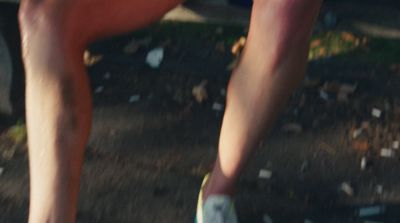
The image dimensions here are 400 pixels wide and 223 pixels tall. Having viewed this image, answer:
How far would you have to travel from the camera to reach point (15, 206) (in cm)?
241

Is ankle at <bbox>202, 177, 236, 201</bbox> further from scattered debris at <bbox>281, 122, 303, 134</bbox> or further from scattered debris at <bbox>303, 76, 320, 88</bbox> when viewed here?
scattered debris at <bbox>303, 76, 320, 88</bbox>

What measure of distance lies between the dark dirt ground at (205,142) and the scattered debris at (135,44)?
0.03m

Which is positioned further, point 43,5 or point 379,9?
point 379,9

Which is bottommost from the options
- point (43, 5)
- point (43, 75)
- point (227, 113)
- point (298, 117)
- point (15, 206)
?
point (15, 206)

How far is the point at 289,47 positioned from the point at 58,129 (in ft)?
2.14

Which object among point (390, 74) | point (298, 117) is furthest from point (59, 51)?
point (390, 74)

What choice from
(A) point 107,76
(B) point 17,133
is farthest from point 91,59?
(B) point 17,133

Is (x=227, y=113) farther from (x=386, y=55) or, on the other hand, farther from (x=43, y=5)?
(x=386, y=55)

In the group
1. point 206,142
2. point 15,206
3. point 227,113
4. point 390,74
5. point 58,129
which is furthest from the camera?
point 390,74

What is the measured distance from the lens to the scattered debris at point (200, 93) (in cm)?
283

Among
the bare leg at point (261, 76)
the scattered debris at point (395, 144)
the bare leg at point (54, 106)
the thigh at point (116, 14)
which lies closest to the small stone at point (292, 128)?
the scattered debris at point (395, 144)

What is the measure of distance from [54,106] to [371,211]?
1.10 m

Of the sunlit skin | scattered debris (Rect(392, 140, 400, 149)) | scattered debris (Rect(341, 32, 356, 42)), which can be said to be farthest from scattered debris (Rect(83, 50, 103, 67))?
scattered debris (Rect(392, 140, 400, 149))

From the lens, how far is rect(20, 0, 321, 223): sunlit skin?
1.91 m
